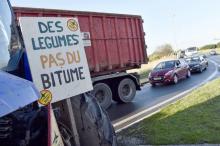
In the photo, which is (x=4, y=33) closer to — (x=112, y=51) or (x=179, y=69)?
(x=112, y=51)

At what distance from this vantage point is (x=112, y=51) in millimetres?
13594

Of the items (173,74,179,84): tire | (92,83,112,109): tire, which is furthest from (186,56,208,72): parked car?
(92,83,112,109): tire

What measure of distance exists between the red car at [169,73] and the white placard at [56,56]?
17.9m

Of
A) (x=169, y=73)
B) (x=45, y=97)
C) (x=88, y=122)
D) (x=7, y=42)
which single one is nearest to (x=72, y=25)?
(x=7, y=42)

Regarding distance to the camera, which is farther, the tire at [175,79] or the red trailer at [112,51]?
the tire at [175,79]

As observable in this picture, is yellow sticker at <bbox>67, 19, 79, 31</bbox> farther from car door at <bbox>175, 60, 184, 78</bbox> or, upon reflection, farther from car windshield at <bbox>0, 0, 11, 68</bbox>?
car door at <bbox>175, 60, 184, 78</bbox>

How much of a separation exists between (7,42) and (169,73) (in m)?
18.6

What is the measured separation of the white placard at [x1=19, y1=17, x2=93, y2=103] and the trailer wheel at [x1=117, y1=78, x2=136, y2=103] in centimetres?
1053

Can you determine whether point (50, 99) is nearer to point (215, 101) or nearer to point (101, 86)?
point (215, 101)

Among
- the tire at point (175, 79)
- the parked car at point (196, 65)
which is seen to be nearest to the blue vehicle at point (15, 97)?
the tire at point (175, 79)

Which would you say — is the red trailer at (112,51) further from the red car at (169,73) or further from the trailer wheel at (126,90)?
the red car at (169,73)

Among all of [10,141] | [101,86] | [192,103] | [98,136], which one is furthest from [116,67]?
[10,141]

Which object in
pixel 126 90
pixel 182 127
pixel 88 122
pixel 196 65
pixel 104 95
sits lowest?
pixel 196 65

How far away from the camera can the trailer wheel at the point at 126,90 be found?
47.1ft
